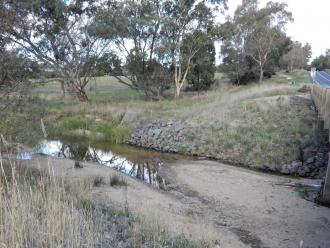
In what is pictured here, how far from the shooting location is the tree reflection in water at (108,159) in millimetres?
15109

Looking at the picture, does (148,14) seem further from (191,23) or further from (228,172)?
(228,172)

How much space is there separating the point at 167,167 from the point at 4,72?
8.70 metres

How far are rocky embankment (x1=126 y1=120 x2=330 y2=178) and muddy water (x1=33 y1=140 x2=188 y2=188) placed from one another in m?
1.00

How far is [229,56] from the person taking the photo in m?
49.1

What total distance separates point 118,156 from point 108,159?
2.81 feet

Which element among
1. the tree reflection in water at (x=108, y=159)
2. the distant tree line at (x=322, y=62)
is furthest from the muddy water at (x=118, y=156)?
the distant tree line at (x=322, y=62)

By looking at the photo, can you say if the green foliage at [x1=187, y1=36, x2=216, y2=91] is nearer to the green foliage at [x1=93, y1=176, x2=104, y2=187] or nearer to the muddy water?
the muddy water

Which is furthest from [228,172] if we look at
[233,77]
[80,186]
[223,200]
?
[233,77]

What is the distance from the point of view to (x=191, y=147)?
64.6 feet

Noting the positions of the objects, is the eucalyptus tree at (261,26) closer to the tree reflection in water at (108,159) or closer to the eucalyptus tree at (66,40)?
the eucalyptus tree at (66,40)

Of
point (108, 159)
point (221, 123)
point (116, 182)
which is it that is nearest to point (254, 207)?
point (116, 182)

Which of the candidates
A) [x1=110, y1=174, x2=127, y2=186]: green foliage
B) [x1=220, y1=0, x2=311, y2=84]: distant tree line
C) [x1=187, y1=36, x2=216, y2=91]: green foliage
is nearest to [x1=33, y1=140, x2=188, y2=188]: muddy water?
[x1=110, y1=174, x2=127, y2=186]: green foliage

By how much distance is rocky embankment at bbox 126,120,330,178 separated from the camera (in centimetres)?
1563

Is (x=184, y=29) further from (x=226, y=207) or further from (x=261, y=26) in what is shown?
(x=226, y=207)
